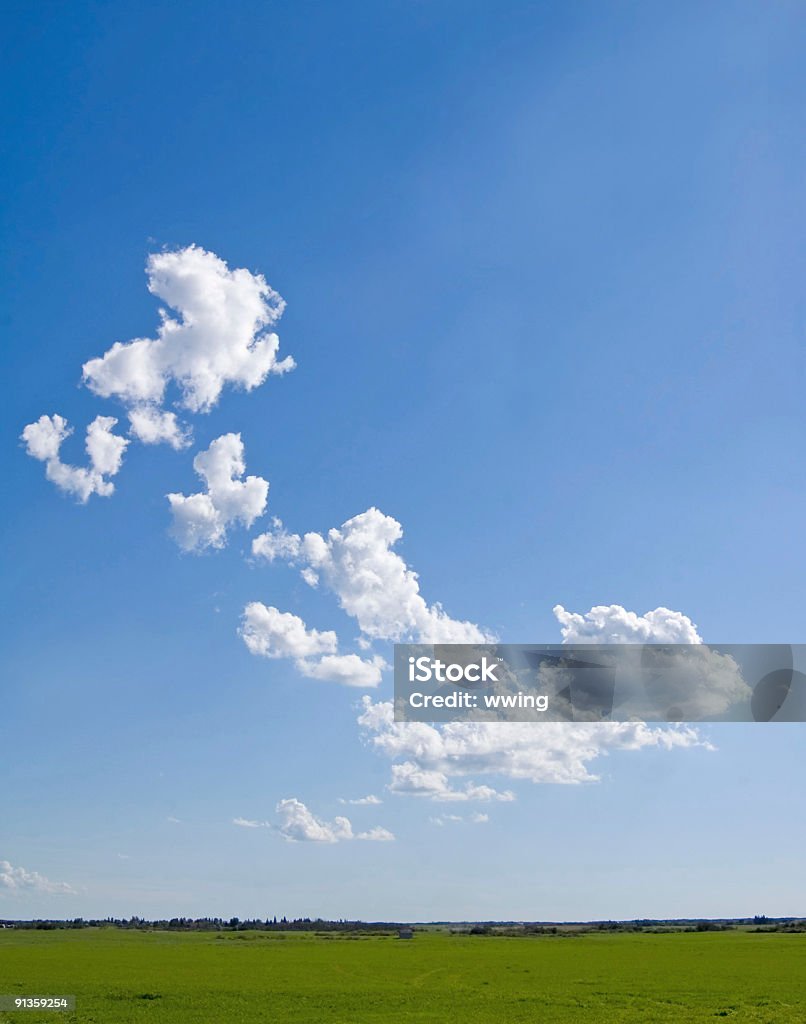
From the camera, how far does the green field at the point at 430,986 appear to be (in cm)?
5606

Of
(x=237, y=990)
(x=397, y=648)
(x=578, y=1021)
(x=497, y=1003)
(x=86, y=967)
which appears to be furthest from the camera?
(x=86, y=967)

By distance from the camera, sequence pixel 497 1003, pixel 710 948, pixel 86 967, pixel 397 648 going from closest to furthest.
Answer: pixel 497 1003 < pixel 397 648 < pixel 86 967 < pixel 710 948

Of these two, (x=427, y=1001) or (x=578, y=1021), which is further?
(x=427, y=1001)

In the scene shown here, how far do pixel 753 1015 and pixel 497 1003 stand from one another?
17.2 meters

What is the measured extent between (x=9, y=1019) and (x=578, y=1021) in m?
36.2

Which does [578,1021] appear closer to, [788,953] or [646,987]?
[646,987]

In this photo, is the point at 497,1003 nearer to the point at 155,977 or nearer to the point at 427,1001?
the point at 427,1001

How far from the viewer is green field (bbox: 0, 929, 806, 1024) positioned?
5606cm

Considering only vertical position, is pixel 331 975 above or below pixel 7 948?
above

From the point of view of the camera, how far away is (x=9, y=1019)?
54.6m

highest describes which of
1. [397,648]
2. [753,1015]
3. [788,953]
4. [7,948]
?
[397,648]

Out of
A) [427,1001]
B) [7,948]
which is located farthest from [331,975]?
[7,948]

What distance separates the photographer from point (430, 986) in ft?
238

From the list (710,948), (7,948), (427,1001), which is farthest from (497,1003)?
(7,948)
